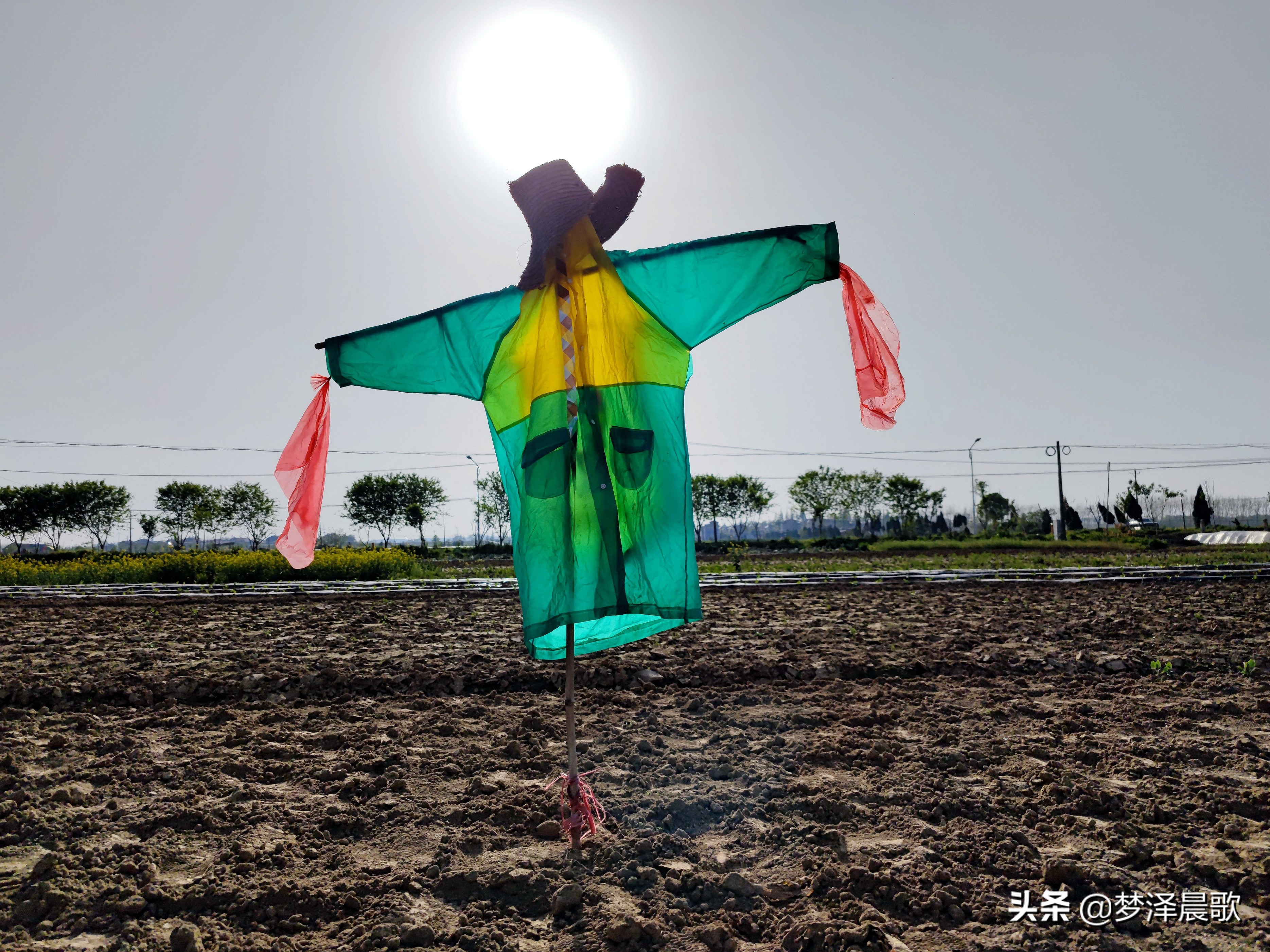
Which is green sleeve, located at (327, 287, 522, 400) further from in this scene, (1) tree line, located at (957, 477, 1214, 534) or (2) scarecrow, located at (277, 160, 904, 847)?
(1) tree line, located at (957, 477, 1214, 534)

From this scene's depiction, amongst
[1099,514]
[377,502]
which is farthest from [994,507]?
[377,502]

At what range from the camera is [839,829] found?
2.59 metres

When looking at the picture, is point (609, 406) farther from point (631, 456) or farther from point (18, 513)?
point (18, 513)

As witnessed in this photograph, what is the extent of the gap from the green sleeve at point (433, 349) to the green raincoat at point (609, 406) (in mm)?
12

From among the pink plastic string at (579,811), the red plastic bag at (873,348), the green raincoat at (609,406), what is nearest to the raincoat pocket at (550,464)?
the green raincoat at (609,406)

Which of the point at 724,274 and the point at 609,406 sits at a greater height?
the point at 724,274

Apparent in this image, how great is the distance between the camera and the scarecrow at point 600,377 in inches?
98.3

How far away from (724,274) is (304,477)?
2.03 metres

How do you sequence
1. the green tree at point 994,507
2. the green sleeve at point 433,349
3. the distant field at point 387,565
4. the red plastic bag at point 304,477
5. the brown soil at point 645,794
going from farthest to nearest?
the green tree at point 994,507 < the distant field at point 387,565 < the red plastic bag at point 304,477 < the green sleeve at point 433,349 < the brown soil at point 645,794

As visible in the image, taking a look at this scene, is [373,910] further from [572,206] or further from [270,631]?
[270,631]

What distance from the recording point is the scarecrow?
8.19 feet

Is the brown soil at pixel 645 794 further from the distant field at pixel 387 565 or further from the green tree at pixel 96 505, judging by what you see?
the green tree at pixel 96 505

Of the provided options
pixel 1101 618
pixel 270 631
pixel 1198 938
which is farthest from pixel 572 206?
pixel 1101 618

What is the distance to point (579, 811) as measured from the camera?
2.51 m
